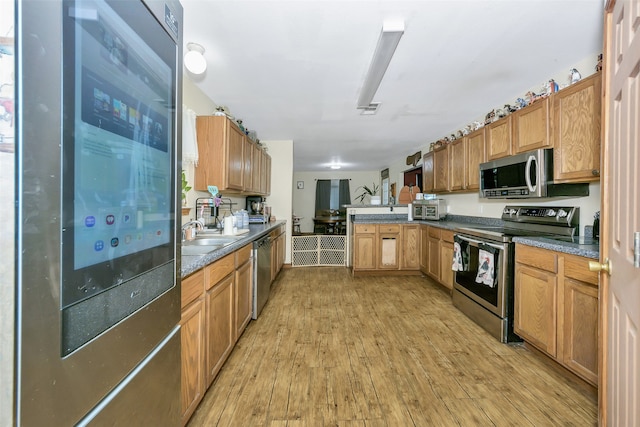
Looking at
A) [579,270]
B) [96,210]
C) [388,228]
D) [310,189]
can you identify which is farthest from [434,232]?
[310,189]

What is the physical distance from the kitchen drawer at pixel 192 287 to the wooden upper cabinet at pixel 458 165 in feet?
10.8

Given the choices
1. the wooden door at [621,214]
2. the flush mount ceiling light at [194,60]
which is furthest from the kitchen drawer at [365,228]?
the wooden door at [621,214]

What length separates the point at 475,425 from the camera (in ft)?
4.69

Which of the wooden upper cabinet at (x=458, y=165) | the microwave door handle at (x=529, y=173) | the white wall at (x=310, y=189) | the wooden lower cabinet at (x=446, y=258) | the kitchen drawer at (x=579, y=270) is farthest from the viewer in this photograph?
the white wall at (x=310, y=189)

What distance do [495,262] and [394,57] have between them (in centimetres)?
192

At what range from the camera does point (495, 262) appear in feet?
7.80

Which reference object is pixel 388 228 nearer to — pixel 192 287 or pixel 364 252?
pixel 364 252

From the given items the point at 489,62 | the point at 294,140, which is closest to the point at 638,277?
the point at 489,62

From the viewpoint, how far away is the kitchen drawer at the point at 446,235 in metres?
3.32

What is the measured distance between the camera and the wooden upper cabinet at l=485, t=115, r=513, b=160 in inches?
109

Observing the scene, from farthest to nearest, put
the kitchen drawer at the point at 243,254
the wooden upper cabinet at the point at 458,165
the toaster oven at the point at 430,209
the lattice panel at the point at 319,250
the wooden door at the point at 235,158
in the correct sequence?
1. the lattice panel at the point at 319,250
2. the toaster oven at the point at 430,209
3. the wooden upper cabinet at the point at 458,165
4. the wooden door at the point at 235,158
5. the kitchen drawer at the point at 243,254

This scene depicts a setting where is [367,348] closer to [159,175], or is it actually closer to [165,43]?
[159,175]

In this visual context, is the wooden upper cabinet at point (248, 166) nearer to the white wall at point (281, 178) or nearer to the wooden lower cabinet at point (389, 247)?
the white wall at point (281, 178)

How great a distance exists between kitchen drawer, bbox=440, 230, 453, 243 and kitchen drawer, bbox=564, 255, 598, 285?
1.53m
